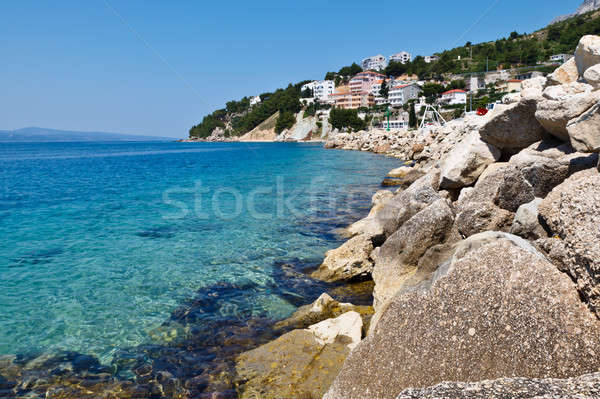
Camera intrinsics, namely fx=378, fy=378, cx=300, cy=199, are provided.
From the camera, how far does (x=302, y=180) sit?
35250mm

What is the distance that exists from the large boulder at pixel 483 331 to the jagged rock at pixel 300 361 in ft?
4.53

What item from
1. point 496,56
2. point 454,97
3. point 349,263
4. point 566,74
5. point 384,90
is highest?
point 496,56

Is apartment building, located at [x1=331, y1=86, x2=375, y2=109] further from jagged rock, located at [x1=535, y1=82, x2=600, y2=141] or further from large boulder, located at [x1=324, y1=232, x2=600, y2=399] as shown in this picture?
large boulder, located at [x1=324, y1=232, x2=600, y2=399]

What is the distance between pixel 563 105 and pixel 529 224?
3269mm

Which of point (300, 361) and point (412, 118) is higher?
point (412, 118)

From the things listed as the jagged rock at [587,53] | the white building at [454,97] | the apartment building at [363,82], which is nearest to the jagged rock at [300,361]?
the jagged rock at [587,53]

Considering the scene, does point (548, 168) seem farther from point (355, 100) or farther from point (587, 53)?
point (355, 100)

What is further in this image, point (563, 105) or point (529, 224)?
point (563, 105)

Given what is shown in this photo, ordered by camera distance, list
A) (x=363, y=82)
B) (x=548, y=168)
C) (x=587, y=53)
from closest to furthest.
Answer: (x=548, y=168) → (x=587, y=53) → (x=363, y=82)

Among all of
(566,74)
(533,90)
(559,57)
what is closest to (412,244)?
(533,90)

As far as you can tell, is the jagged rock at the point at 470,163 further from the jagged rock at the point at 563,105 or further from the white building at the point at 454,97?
the white building at the point at 454,97

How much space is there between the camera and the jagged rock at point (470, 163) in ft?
35.7

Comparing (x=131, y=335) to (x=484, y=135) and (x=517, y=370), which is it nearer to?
(x=517, y=370)

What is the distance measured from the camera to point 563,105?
7348mm
